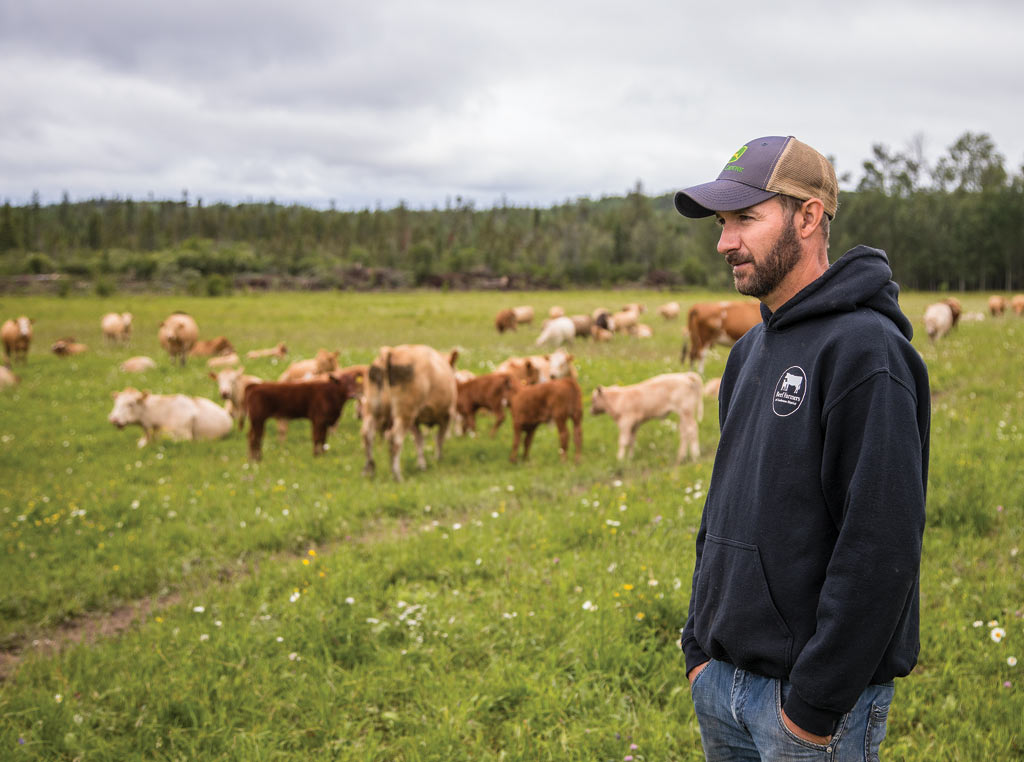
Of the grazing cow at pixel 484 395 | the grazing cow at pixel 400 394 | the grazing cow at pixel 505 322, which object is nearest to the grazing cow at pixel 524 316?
the grazing cow at pixel 505 322

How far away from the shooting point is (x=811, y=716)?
2.20 metres

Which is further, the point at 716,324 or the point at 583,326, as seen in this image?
the point at 583,326

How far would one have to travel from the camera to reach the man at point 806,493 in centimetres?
214

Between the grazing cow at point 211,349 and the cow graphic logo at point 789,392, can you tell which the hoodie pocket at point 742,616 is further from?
the grazing cow at point 211,349

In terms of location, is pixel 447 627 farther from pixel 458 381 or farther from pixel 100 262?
pixel 100 262

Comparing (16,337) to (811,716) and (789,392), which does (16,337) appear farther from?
(811,716)

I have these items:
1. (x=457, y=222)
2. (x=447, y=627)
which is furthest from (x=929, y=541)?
(x=457, y=222)

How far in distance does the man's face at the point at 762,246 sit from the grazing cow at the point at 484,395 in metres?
10.4

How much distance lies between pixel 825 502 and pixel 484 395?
11154 mm

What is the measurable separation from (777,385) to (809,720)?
106 centimetres

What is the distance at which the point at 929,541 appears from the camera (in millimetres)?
6719

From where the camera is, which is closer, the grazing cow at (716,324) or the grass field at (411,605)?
the grass field at (411,605)

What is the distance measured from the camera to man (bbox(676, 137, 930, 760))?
84.1 inches

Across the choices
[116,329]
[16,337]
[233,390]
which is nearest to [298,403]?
[233,390]
